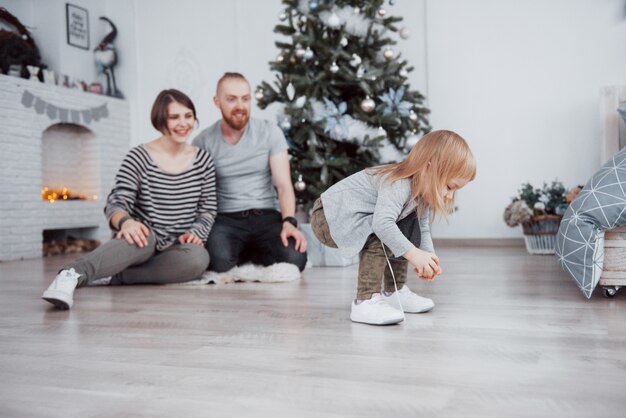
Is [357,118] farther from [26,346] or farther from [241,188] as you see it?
[26,346]

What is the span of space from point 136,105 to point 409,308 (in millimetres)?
3930

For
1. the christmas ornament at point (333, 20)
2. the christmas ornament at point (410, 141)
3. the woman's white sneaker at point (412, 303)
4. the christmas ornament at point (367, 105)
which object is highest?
the christmas ornament at point (333, 20)

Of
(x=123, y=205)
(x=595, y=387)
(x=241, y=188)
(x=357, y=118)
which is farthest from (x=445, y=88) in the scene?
(x=595, y=387)

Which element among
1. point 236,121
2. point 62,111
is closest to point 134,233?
point 236,121

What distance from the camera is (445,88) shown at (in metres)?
4.19

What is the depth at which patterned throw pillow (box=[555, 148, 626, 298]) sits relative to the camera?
1947 mm

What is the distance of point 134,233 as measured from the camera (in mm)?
2439

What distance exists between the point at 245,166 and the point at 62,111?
7.50 ft

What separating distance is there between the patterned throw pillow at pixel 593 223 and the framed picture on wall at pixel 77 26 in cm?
419

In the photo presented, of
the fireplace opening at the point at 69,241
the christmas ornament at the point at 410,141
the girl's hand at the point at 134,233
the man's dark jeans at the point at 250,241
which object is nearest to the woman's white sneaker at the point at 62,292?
the girl's hand at the point at 134,233

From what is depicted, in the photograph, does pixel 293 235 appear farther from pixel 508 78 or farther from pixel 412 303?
pixel 508 78

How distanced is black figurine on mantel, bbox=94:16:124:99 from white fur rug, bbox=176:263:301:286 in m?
2.95

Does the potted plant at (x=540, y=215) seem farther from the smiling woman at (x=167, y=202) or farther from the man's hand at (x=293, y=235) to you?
the smiling woman at (x=167, y=202)

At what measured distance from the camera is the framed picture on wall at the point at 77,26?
4.99 metres
